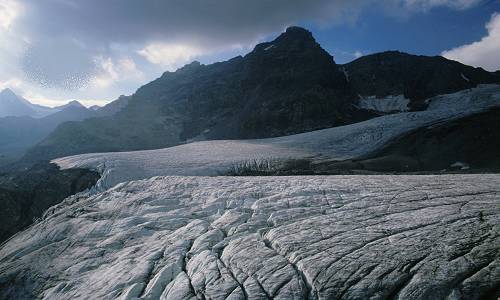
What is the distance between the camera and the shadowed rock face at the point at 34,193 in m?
20.9

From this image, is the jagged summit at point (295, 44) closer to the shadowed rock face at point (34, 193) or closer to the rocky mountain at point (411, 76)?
the rocky mountain at point (411, 76)

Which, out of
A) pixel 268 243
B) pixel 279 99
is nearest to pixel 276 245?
pixel 268 243

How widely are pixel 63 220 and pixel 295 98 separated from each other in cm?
6226

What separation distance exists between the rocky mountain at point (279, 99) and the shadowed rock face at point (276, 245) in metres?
51.2

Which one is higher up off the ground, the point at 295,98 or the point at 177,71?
the point at 177,71

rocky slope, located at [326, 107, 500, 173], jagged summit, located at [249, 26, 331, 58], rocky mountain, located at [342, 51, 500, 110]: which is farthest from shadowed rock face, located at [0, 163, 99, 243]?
jagged summit, located at [249, 26, 331, 58]

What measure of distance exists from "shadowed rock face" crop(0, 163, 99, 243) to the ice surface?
1.23 meters

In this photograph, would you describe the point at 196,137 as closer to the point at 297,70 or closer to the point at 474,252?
the point at 297,70

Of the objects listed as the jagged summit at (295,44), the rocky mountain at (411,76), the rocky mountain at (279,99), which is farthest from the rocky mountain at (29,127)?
the rocky mountain at (411,76)

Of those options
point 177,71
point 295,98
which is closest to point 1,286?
point 295,98

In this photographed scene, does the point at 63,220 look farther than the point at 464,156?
No

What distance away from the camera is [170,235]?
1006 cm

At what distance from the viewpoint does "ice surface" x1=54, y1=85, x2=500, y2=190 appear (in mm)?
24781

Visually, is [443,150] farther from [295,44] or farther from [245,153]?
[295,44]
